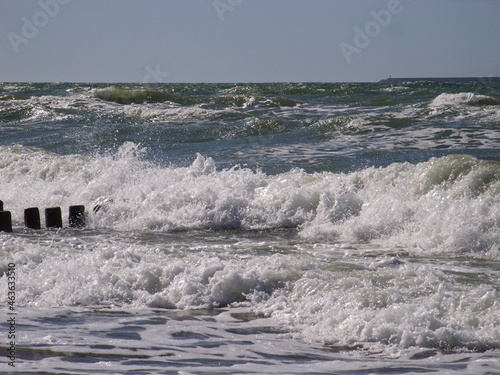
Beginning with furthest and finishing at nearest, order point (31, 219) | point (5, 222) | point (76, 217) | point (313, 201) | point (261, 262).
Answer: point (313, 201)
point (76, 217)
point (31, 219)
point (5, 222)
point (261, 262)

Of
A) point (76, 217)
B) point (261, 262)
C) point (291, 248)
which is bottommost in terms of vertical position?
point (291, 248)

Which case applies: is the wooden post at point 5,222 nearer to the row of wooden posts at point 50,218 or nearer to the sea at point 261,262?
the sea at point 261,262

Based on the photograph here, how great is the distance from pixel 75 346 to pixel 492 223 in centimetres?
480

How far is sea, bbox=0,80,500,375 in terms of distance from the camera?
3994mm

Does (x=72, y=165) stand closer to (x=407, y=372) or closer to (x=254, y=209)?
(x=254, y=209)

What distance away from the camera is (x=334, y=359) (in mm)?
3885

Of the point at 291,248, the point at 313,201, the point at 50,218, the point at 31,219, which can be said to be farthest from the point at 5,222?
the point at 313,201

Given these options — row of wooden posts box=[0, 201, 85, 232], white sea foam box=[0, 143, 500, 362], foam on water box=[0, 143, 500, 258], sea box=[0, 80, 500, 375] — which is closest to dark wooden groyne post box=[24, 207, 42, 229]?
row of wooden posts box=[0, 201, 85, 232]

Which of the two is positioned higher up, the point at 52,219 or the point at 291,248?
the point at 52,219

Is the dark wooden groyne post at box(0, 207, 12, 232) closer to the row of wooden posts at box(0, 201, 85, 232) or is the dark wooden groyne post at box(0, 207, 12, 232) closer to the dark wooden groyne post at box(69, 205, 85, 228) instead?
the row of wooden posts at box(0, 201, 85, 232)

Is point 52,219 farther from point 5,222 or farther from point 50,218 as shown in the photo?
point 5,222

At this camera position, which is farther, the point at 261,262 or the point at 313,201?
the point at 313,201

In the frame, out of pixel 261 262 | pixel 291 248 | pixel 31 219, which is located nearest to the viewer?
pixel 261 262

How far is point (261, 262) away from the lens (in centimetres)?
569
